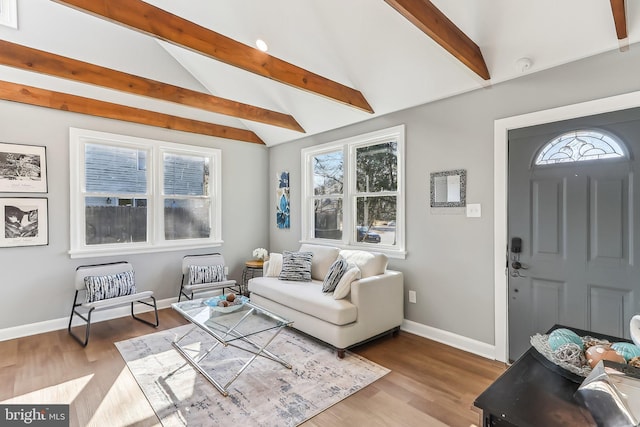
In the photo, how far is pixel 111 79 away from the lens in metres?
3.06

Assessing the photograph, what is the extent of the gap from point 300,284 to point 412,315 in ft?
4.15

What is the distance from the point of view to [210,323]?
2641mm

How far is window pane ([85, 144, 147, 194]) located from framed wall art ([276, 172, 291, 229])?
1.92 metres

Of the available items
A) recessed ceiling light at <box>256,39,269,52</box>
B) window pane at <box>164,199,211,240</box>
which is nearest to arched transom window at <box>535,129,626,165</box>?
recessed ceiling light at <box>256,39,269,52</box>

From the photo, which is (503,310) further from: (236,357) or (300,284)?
(236,357)

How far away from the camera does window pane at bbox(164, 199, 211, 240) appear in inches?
175

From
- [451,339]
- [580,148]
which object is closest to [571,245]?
[580,148]

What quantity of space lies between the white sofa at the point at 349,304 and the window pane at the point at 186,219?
1502 millimetres

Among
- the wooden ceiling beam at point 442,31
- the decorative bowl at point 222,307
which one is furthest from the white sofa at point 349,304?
the wooden ceiling beam at point 442,31

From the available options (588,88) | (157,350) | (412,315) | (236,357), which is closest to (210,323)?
(236,357)

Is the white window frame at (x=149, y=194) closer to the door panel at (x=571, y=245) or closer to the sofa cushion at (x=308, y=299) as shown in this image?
the sofa cushion at (x=308, y=299)

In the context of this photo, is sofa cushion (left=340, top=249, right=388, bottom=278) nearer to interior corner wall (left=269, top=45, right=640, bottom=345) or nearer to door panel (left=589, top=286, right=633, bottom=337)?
interior corner wall (left=269, top=45, right=640, bottom=345)

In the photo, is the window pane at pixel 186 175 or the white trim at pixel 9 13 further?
the window pane at pixel 186 175

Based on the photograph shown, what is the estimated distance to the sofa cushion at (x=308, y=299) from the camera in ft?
9.46
